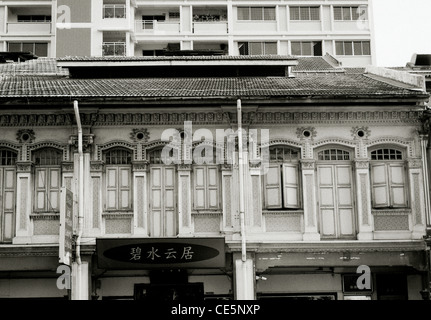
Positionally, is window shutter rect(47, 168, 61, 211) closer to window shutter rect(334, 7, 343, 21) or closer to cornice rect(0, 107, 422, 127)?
cornice rect(0, 107, 422, 127)

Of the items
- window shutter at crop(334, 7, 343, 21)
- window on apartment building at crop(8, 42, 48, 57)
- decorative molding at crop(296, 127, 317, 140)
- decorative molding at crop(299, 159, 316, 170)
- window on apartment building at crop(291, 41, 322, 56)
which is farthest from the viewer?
window shutter at crop(334, 7, 343, 21)

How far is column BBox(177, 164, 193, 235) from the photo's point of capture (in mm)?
21484

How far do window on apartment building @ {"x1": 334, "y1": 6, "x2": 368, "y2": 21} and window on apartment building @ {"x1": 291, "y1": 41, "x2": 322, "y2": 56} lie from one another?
8.41ft

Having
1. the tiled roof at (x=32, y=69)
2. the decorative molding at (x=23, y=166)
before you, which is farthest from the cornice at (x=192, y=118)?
the tiled roof at (x=32, y=69)

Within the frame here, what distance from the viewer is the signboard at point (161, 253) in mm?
20766

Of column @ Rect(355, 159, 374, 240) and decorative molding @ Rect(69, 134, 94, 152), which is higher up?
decorative molding @ Rect(69, 134, 94, 152)

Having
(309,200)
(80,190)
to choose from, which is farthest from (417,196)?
(80,190)

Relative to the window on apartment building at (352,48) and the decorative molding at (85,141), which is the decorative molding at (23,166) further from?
the window on apartment building at (352,48)

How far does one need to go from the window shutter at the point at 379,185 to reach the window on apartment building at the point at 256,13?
3220 cm

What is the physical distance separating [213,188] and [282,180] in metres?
1.94

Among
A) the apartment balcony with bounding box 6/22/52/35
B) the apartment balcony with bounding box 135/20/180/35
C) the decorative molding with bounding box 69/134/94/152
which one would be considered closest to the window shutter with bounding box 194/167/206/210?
the decorative molding with bounding box 69/134/94/152

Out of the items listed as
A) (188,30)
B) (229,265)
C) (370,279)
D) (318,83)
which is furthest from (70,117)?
(188,30)
